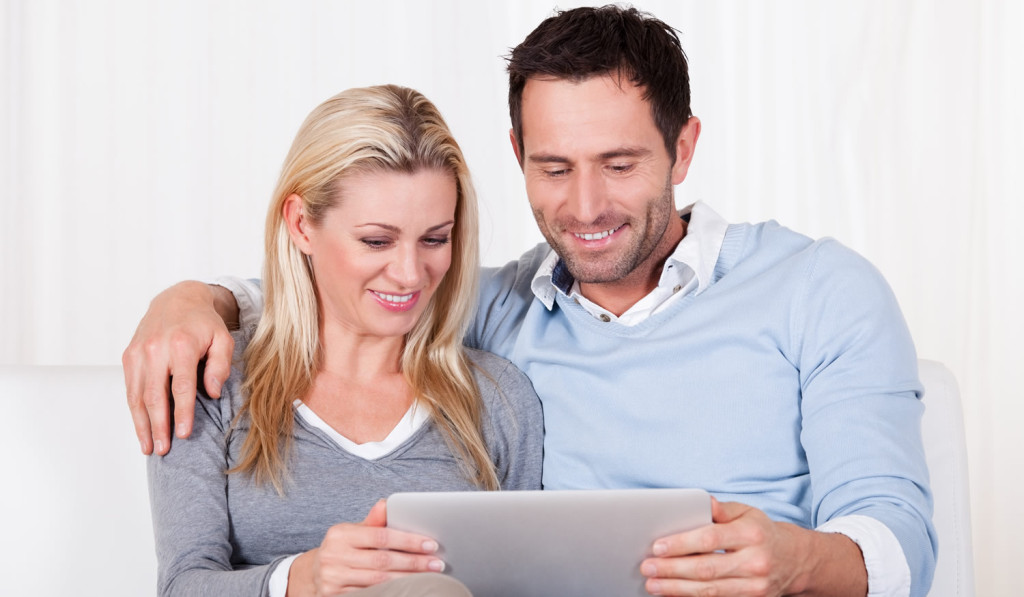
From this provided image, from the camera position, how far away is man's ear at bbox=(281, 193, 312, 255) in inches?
82.6

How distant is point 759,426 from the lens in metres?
1.98

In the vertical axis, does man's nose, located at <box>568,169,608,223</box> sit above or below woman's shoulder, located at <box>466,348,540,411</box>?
above

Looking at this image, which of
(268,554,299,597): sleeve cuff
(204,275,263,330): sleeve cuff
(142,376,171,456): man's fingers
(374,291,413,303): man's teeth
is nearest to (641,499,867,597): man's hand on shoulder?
(268,554,299,597): sleeve cuff

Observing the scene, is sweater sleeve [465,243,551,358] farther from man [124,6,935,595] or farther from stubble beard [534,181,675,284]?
stubble beard [534,181,675,284]

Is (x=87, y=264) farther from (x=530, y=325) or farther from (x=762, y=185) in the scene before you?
(x=762, y=185)

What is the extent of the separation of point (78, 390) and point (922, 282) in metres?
2.57

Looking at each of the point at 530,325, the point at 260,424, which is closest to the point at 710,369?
the point at 530,325

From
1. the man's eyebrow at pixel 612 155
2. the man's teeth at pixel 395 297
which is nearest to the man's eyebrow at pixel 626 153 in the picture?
the man's eyebrow at pixel 612 155

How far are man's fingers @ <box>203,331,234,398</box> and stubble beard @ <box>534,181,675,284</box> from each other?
0.67 m

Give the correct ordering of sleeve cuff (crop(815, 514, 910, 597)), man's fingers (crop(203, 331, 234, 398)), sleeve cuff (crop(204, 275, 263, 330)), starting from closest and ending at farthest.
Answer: sleeve cuff (crop(815, 514, 910, 597)) < man's fingers (crop(203, 331, 234, 398)) < sleeve cuff (crop(204, 275, 263, 330))

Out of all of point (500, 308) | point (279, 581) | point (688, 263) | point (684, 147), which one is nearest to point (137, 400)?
point (279, 581)

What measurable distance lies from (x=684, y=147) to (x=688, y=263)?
30 centimetres

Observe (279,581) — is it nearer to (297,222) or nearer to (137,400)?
(137,400)

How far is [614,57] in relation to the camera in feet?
6.77
